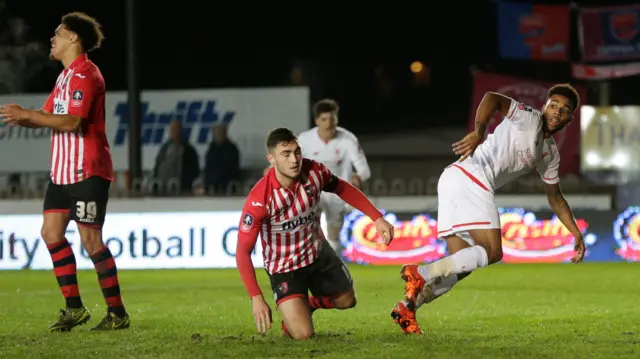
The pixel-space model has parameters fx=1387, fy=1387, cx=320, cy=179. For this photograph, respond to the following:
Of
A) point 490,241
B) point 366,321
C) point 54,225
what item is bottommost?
point 366,321

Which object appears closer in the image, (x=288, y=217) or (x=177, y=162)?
(x=288, y=217)

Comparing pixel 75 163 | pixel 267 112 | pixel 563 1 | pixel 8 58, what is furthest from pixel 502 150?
pixel 563 1

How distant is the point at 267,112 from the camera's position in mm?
20391

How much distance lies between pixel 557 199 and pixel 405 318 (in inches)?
61.1

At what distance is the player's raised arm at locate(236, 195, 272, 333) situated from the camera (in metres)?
7.81

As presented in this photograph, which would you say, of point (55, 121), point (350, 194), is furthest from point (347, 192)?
point (55, 121)

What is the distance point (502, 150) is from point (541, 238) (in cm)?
839

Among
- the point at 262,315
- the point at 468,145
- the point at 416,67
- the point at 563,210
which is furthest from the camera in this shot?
the point at 416,67

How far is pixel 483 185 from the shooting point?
29.3ft

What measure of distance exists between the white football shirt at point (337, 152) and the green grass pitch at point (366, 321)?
120 centimetres

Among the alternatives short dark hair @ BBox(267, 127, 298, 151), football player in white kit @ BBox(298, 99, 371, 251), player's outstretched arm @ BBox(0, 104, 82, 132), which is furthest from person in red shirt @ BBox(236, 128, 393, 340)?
football player in white kit @ BBox(298, 99, 371, 251)

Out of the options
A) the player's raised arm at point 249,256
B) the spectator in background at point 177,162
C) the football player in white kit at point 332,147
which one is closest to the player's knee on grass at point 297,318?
the player's raised arm at point 249,256

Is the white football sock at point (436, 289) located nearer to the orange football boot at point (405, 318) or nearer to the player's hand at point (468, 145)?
the orange football boot at point (405, 318)

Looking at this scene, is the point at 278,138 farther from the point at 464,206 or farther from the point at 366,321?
the point at 366,321
